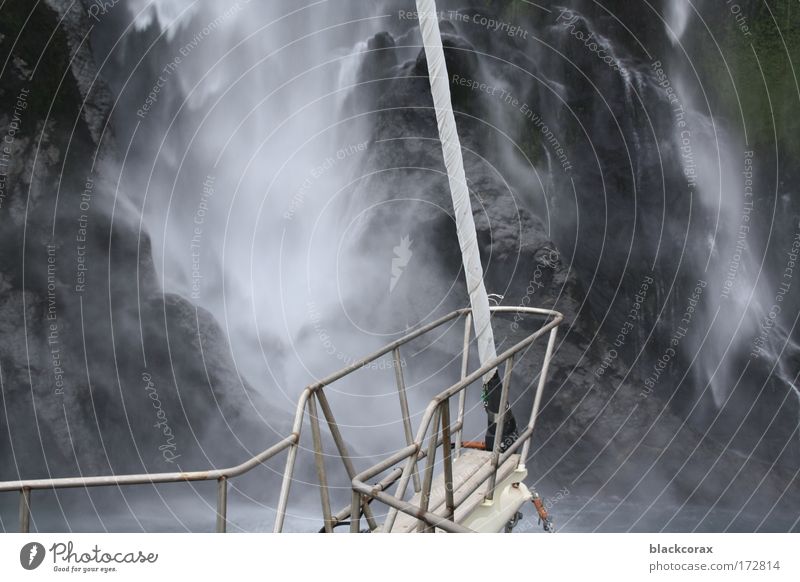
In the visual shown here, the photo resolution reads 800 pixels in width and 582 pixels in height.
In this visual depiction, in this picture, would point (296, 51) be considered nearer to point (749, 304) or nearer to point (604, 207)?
point (604, 207)

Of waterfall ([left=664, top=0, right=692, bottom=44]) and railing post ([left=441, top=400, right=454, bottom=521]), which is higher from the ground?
waterfall ([left=664, top=0, right=692, bottom=44])

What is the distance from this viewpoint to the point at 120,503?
261 inches

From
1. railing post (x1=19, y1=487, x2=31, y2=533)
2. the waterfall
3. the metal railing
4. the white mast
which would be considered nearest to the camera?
the metal railing

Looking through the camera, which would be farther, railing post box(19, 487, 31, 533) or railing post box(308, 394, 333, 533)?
railing post box(308, 394, 333, 533)

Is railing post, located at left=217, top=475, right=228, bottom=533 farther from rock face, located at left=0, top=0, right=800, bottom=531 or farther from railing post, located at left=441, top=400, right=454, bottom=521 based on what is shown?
rock face, located at left=0, top=0, right=800, bottom=531

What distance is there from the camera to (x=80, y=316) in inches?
265

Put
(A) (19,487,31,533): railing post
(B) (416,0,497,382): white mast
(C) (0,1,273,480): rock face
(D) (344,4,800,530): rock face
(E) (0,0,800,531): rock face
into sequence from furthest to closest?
(D) (344,4,800,530): rock face → (E) (0,0,800,531): rock face → (C) (0,1,273,480): rock face → (B) (416,0,497,382): white mast → (A) (19,487,31,533): railing post

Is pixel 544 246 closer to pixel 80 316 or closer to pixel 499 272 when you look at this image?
pixel 499 272

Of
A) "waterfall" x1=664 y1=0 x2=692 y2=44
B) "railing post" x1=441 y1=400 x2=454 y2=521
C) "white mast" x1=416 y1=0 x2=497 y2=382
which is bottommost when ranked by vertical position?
"railing post" x1=441 y1=400 x2=454 y2=521

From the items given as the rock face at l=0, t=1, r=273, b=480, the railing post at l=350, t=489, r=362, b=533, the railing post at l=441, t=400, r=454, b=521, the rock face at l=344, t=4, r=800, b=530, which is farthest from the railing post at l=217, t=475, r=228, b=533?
the rock face at l=344, t=4, r=800, b=530

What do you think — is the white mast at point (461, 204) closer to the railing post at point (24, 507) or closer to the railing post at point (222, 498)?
the railing post at point (222, 498)

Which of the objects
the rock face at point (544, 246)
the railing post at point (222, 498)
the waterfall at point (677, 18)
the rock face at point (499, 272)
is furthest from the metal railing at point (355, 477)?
the waterfall at point (677, 18)

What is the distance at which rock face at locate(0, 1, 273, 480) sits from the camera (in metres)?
6.39

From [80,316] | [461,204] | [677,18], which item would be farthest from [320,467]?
[677,18]
